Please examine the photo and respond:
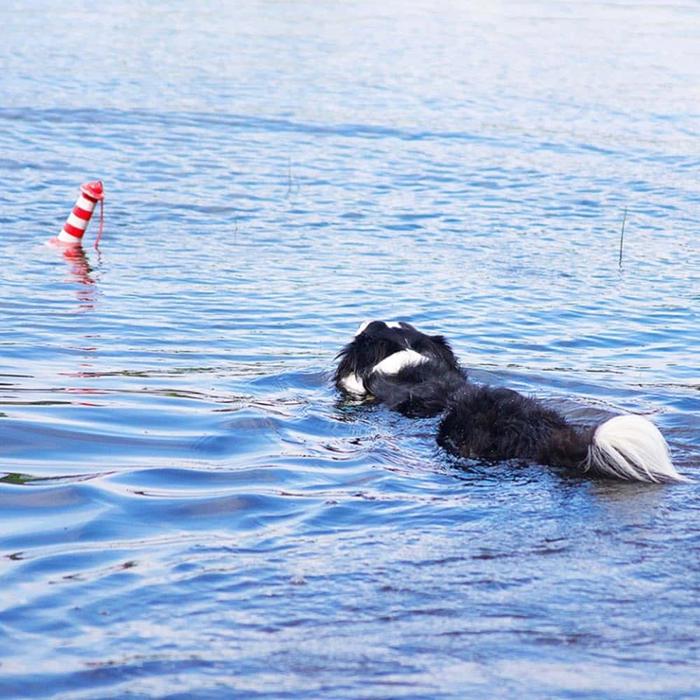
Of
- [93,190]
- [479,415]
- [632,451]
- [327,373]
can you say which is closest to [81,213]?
[93,190]

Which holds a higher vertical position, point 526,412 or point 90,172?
point 90,172

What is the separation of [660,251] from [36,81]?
1178 cm

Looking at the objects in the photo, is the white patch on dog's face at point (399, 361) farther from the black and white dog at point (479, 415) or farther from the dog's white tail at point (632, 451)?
the dog's white tail at point (632, 451)

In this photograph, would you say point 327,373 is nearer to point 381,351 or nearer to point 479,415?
point 381,351

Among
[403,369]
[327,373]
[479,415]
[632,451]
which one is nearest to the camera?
[632,451]

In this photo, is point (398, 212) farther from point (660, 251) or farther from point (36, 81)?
point (36, 81)

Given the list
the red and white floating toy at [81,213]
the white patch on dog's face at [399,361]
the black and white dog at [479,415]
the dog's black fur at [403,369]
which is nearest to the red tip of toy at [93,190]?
the red and white floating toy at [81,213]

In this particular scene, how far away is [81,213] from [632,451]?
22.9 feet

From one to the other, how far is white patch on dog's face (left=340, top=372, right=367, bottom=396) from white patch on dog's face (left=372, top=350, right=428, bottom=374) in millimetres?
132

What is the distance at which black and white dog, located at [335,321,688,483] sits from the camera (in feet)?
17.1

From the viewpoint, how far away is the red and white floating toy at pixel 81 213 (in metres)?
11.0

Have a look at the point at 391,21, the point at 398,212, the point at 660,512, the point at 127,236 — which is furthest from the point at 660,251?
the point at 391,21

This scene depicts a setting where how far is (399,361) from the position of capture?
279 inches

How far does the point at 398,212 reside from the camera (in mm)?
12766
